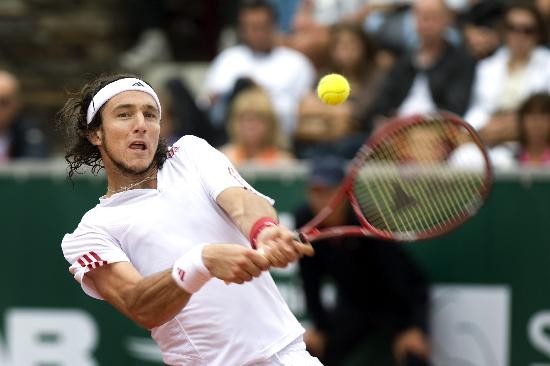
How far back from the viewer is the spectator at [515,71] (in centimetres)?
823

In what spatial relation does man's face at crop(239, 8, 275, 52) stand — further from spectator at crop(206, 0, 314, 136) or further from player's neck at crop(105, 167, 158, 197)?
player's neck at crop(105, 167, 158, 197)

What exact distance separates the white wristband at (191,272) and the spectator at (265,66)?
511cm

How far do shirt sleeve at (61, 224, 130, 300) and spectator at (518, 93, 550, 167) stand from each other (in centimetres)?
387

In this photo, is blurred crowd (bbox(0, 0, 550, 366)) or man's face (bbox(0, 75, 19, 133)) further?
man's face (bbox(0, 75, 19, 133))

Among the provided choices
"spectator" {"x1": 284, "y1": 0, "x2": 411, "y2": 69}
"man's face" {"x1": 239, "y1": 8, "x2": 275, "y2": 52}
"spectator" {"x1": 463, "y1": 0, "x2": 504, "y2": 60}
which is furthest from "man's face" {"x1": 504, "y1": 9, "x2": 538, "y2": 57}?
"man's face" {"x1": 239, "y1": 8, "x2": 275, "y2": 52}

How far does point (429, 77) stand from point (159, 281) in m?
4.60

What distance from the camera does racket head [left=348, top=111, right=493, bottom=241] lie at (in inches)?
205

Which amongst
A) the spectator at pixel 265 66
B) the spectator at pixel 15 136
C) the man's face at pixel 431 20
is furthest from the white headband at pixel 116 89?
the spectator at pixel 265 66

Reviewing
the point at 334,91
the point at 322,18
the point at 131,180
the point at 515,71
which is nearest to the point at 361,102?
the point at 515,71

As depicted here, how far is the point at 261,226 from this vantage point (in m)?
4.21

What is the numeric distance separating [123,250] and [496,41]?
212 inches

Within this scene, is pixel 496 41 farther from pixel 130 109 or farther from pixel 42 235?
pixel 130 109

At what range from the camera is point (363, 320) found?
7.38 metres

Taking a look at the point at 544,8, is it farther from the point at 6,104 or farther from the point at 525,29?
the point at 6,104
